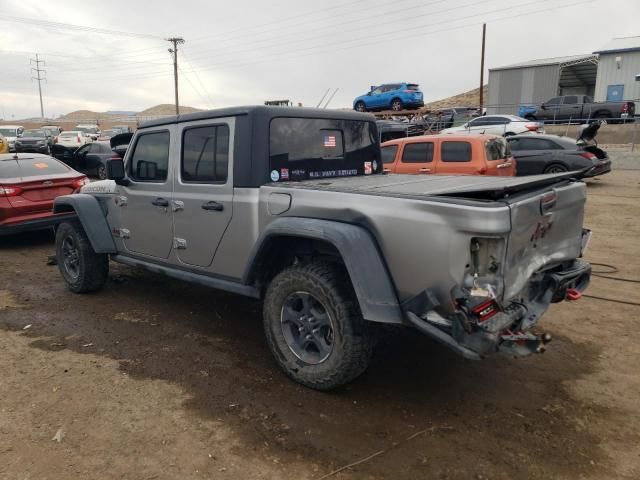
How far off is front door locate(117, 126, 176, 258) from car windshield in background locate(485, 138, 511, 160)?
6.79 m

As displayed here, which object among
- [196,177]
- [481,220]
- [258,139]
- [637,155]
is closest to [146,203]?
[196,177]

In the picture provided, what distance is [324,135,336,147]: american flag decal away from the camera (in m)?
4.32

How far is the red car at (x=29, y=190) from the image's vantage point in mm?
Answer: 7594

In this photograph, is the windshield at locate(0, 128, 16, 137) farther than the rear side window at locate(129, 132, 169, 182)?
Yes

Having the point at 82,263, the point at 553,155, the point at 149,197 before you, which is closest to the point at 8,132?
the point at 82,263

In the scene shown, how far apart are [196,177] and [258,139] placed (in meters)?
0.76

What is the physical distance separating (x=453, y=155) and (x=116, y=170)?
6848 millimetres

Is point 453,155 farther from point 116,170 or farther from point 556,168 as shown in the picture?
point 116,170

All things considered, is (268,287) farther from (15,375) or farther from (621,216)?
(621,216)

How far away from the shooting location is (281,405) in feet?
11.1

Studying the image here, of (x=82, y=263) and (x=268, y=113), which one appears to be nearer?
(x=268, y=113)

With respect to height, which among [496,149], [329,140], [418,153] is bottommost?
[418,153]

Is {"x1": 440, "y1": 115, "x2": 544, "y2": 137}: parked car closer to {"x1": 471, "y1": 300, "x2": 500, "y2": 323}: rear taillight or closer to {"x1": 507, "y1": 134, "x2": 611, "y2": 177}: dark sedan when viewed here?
{"x1": 507, "y1": 134, "x2": 611, "y2": 177}: dark sedan

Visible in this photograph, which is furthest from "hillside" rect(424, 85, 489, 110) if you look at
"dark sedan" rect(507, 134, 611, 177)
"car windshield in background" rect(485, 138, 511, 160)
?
"car windshield in background" rect(485, 138, 511, 160)
